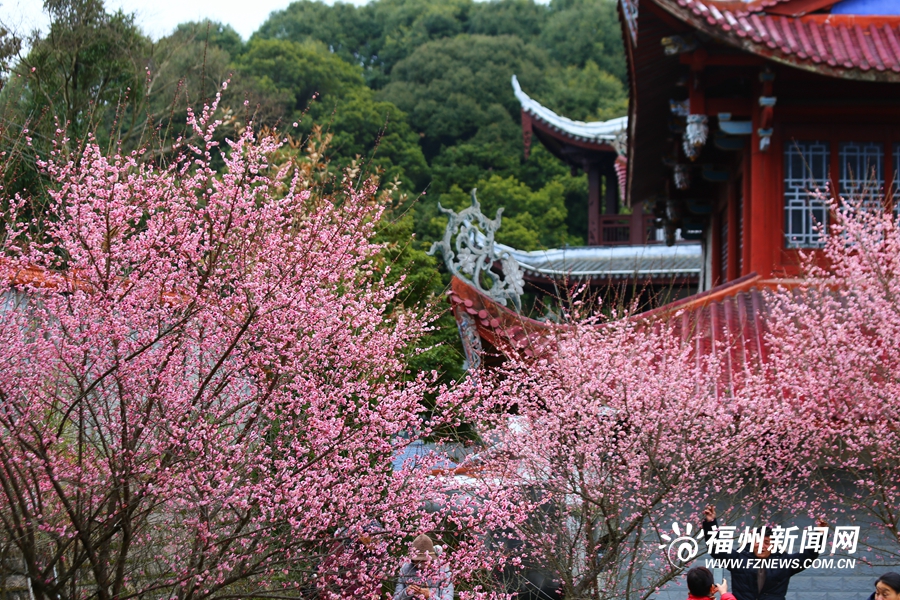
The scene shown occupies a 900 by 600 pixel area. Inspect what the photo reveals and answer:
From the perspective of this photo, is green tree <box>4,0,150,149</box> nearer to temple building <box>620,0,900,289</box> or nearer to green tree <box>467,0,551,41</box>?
temple building <box>620,0,900,289</box>

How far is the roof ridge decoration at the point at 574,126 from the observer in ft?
97.8

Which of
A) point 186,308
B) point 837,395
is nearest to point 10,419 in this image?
point 186,308

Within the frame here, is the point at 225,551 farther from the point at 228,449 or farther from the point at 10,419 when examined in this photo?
the point at 10,419

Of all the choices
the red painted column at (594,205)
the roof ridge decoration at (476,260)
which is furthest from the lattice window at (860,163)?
the red painted column at (594,205)

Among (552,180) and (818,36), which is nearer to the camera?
(818,36)

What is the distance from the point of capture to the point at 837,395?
30.1 feet

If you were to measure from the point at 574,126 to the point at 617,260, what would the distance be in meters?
6.02

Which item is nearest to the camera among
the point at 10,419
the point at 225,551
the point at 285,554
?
the point at 10,419

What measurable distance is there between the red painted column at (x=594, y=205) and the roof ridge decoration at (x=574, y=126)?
1.54 metres

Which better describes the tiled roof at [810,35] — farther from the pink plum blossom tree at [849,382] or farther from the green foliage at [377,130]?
the green foliage at [377,130]

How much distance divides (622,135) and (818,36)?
52.4ft

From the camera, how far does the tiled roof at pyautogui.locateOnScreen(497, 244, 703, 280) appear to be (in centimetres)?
2444

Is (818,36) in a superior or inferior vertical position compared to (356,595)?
superior

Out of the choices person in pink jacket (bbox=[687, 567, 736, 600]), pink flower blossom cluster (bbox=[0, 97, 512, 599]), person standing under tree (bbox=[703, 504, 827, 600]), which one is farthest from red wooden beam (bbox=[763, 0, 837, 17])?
person in pink jacket (bbox=[687, 567, 736, 600])
